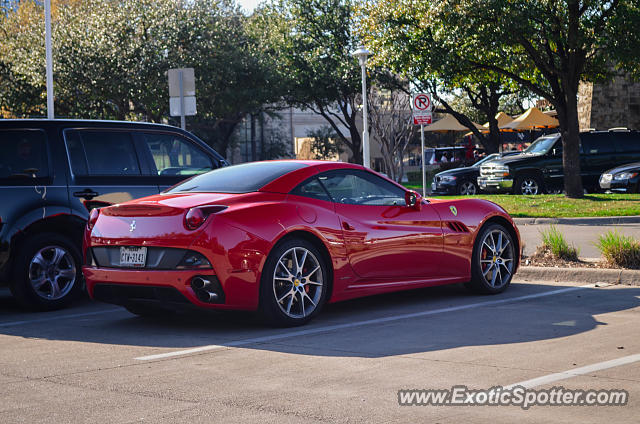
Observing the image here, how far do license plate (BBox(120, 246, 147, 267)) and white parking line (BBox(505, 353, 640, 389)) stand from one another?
324 cm

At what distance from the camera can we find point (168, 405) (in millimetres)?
4656

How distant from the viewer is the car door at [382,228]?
7535 mm

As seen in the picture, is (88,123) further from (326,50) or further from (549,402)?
(326,50)

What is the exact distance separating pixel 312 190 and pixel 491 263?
2337 mm

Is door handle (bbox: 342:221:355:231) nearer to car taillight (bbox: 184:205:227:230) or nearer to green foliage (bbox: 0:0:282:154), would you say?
car taillight (bbox: 184:205:227:230)

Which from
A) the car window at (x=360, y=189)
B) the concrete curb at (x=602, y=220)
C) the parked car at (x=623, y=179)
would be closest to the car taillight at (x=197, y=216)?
the car window at (x=360, y=189)

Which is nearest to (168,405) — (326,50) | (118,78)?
(118,78)

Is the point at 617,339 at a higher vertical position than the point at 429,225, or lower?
lower

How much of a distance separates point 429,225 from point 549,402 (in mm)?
3731

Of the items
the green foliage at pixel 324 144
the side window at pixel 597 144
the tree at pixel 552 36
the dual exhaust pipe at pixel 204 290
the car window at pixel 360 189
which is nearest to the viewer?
the dual exhaust pipe at pixel 204 290

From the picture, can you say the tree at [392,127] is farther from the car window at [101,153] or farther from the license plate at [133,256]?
the license plate at [133,256]

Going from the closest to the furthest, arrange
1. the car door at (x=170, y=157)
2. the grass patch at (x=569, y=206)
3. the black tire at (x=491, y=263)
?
the black tire at (x=491, y=263) → the car door at (x=170, y=157) → the grass patch at (x=569, y=206)

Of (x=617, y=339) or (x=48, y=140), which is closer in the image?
(x=617, y=339)

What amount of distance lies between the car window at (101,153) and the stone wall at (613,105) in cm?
3394
